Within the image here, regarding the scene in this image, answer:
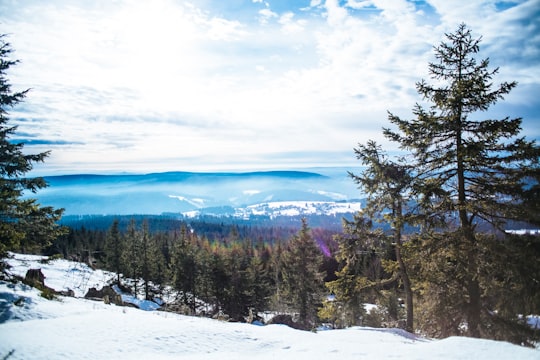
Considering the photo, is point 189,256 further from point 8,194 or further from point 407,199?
point 407,199

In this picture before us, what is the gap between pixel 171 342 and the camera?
8.05m

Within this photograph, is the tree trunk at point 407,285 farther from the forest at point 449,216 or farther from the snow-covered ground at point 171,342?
the snow-covered ground at point 171,342

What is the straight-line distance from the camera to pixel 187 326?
967cm

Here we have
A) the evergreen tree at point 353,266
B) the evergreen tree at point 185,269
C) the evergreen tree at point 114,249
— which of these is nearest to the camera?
the evergreen tree at point 353,266

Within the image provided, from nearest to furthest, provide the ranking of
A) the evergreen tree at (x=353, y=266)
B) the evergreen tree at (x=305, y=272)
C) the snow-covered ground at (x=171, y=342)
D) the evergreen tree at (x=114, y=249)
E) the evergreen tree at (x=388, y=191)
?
the snow-covered ground at (x=171, y=342) → the evergreen tree at (x=388, y=191) → the evergreen tree at (x=353, y=266) → the evergreen tree at (x=305, y=272) → the evergreen tree at (x=114, y=249)

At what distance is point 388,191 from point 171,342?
396 inches

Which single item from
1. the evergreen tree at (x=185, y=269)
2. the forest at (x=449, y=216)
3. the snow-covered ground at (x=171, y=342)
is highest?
the forest at (x=449, y=216)

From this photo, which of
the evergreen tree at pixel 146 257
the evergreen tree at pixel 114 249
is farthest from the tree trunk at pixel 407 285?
the evergreen tree at pixel 114 249

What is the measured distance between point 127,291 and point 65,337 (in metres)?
43.9

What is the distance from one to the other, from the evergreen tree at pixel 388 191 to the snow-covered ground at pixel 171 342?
439 cm

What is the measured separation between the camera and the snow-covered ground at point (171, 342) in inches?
249

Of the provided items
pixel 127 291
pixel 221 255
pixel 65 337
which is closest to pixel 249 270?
pixel 221 255

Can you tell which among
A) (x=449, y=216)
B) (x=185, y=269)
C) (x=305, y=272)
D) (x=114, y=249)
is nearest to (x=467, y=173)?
(x=449, y=216)

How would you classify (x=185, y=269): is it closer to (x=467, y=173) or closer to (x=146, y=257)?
(x=146, y=257)
